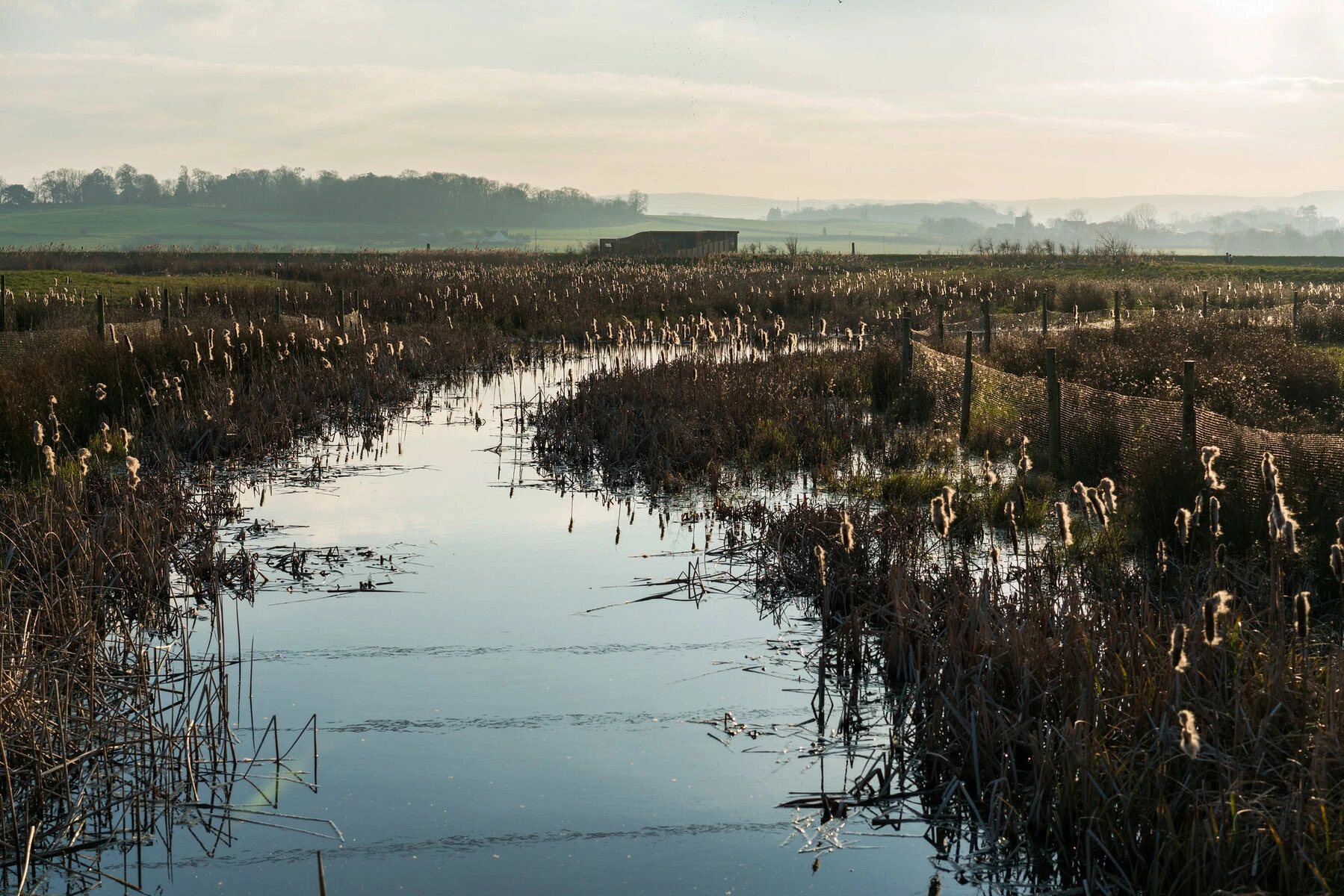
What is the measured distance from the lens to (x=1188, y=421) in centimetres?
854

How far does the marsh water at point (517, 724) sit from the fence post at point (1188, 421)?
334 centimetres

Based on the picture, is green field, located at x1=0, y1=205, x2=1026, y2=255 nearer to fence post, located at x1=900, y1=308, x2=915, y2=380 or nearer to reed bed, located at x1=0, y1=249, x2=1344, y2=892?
reed bed, located at x1=0, y1=249, x2=1344, y2=892

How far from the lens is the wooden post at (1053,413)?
37.5 feet

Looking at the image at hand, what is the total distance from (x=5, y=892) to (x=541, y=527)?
20.8 ft

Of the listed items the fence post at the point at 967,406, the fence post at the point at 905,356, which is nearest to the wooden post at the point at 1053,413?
the fence post at the point at 967,406

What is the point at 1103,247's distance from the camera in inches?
2340

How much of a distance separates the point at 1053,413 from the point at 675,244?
178ft

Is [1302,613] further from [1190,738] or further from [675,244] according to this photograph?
[675,244]

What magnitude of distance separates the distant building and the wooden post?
50.5 m

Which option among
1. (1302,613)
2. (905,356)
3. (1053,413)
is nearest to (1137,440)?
(1053,413)

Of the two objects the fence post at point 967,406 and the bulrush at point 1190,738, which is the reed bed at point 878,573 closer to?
the bulrush at point 1190,738

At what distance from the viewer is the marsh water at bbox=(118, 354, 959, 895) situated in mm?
4551

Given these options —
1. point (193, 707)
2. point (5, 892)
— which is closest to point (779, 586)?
point (193, 707)

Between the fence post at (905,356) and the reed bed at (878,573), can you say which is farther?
the fence post at (905,356)
